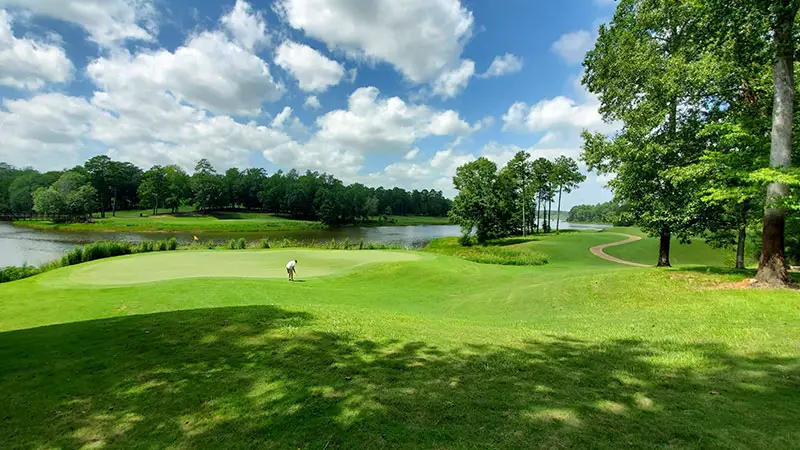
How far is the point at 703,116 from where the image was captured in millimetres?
13461

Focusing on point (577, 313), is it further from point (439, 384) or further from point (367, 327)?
point (439, 384)

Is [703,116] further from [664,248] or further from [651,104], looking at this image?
[664,248]

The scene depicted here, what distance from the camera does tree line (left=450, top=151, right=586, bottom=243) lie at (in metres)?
46.0

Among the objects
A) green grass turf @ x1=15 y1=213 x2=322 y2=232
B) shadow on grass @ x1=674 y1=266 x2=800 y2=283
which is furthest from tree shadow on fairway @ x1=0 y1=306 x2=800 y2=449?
green grass turf @ x1=15 y1=213 x2=322 y2=232

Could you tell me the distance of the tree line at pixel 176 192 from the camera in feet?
290

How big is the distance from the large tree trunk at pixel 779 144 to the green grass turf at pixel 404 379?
4.74ft

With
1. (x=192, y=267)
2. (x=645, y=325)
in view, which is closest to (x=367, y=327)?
(x=645, y=325)

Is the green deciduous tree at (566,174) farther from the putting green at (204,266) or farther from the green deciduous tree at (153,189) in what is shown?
the green deciduous tree at (153,189)

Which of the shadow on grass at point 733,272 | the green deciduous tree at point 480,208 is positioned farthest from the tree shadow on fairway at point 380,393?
the green deciduous tree at point 480,208

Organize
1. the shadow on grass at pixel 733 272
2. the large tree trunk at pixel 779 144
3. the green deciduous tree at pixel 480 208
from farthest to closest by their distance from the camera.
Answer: the green deciduous tree at pixel 480 208
the shadow on grass at pixel 733 272
the large tree trunk at pixel 779 144

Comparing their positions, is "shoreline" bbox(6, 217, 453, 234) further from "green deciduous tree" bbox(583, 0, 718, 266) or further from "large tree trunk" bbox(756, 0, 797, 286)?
"large tree trunk" bbox(756, 0, 797, 286)

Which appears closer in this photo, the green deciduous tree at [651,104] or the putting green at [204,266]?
the green deciduous tree at [651,104]

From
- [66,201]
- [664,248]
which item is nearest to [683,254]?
[664,248]

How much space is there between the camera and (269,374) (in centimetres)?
455
